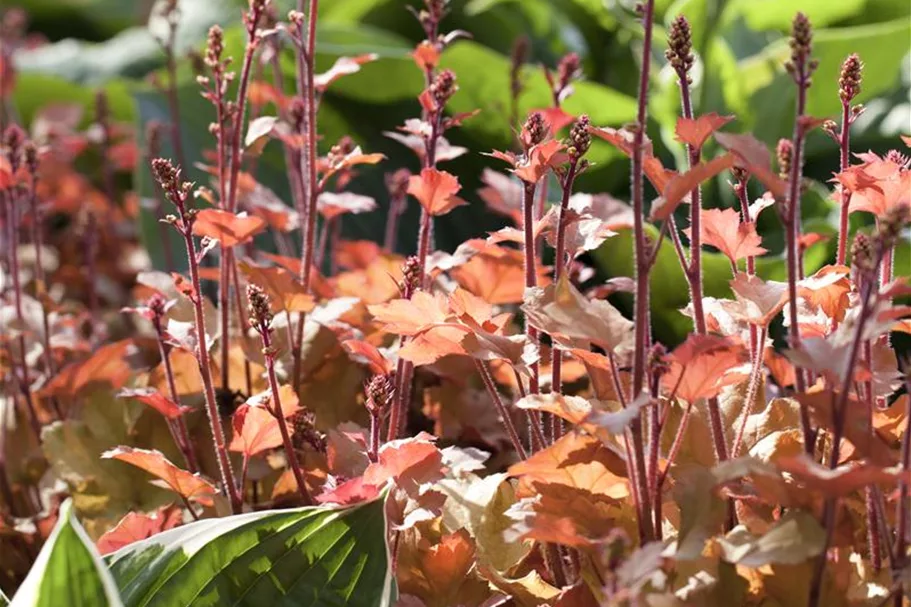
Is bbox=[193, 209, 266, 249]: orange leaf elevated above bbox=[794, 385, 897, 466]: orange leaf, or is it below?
A: above

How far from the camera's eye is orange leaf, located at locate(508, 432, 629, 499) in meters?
0.57

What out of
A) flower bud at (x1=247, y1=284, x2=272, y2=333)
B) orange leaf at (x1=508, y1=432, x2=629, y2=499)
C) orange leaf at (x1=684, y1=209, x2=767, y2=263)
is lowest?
orange leaf at (x1=508, y1=432, x2=629, y2=499)

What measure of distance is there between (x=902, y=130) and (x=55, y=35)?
2.51 m

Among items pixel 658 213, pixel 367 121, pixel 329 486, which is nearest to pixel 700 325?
pixel 658 213

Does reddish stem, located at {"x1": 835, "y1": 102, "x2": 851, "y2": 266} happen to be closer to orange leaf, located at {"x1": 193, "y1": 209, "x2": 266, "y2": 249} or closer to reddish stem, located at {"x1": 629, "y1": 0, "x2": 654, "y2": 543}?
reddish stem, located at {"x1": 629, "y1": 0, "x2": 654, "y2": 543}

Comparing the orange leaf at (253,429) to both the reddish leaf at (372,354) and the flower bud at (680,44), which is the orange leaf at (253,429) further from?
the flower bud at (680,44)

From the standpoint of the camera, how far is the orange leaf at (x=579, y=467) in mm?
568

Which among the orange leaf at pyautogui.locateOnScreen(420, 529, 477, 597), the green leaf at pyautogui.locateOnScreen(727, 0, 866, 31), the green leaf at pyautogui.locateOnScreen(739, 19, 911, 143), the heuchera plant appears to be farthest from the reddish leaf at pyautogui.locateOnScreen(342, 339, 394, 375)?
the green leaf at pyautogui.locateOnScreen(727, 0, 866, 31)

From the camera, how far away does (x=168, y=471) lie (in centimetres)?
69

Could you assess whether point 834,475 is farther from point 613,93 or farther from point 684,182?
point 613,93

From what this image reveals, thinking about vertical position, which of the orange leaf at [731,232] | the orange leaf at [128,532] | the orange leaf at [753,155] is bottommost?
the orange leaf at [128,532]

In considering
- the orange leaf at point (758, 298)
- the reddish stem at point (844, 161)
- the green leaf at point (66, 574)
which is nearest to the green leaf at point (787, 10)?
the reddish stem at point (844, 161)

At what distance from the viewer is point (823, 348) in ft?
1.64

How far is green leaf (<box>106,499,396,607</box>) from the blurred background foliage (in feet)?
1.76
